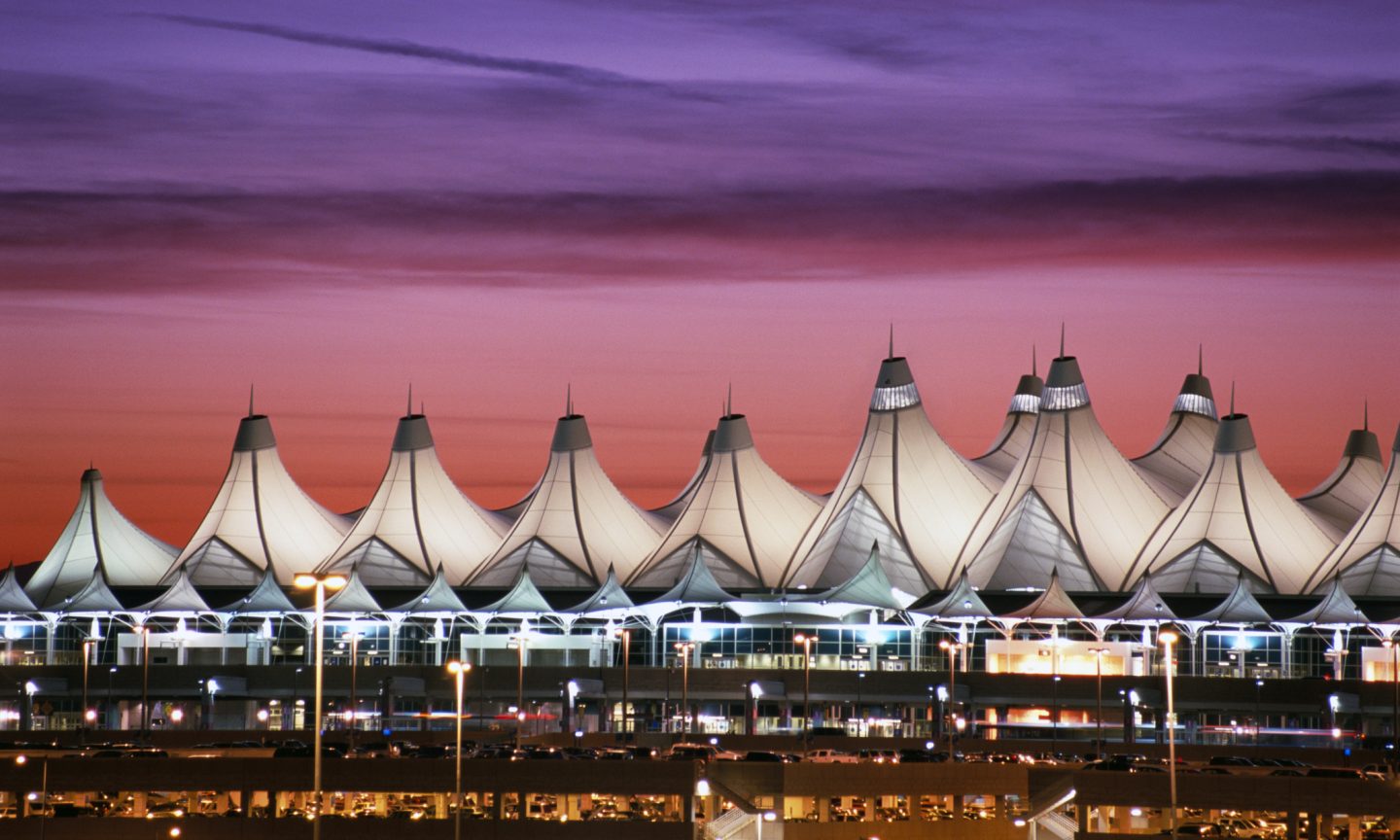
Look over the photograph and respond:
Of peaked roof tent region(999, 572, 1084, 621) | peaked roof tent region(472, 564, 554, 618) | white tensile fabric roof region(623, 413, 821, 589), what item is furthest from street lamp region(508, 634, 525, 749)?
peaked roof tent region(999, 572, 1084, 621)

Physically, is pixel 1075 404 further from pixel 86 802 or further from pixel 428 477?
pixel 86 802

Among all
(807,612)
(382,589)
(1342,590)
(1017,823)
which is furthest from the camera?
(382,589)

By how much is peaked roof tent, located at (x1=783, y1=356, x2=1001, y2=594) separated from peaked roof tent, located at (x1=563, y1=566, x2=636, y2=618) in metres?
7.91

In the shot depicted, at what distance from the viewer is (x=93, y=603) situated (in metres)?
95.9

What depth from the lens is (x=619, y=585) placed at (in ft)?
310

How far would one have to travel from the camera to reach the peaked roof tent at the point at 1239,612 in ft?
280

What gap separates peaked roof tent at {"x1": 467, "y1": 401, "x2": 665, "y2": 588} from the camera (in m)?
99.4

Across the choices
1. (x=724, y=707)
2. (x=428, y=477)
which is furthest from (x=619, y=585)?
(x=428, y=477)

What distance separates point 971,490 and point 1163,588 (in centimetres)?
1149

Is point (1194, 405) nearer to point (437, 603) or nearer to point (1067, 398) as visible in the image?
point (1067, 398)

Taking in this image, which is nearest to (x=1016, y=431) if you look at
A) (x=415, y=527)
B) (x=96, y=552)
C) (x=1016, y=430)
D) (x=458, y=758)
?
(x=1016, y=430)

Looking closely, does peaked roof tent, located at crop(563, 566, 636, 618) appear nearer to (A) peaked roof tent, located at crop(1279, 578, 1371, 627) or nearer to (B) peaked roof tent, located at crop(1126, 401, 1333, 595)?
(B) peaked roof tent, located at crop(1126, 401, 1333, 595)

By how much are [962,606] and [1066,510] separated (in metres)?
9.62

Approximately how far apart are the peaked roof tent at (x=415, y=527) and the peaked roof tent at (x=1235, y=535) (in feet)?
95.0
